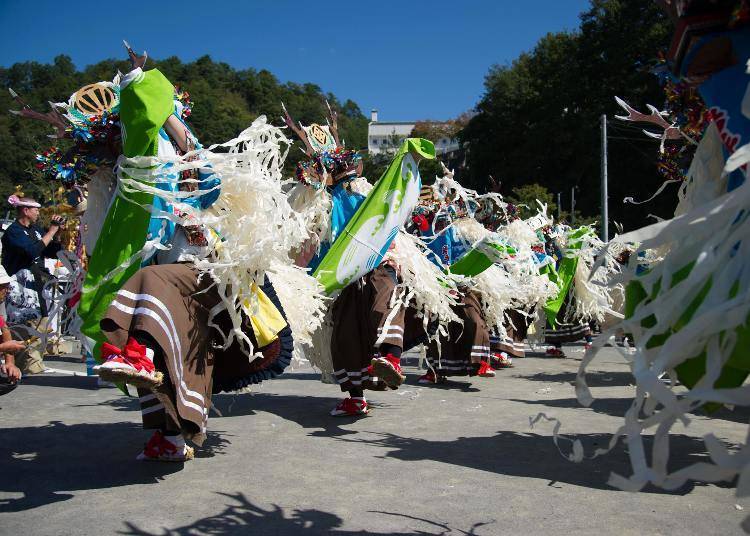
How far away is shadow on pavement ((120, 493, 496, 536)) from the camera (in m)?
3.00

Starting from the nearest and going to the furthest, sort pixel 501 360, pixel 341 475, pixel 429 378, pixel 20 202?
pixel 341 475 → pixel 20 202 → pixel 429 378 → pixel 501 360

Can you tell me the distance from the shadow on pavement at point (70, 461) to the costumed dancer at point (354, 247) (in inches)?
55.8

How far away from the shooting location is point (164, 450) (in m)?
4.17

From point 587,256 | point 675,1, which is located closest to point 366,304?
point 675,1

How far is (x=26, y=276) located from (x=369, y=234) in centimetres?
488

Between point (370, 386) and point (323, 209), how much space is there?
5.30 feet

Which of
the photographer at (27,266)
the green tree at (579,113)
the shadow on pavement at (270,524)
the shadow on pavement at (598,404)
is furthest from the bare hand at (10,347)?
the green tree at (579,113)

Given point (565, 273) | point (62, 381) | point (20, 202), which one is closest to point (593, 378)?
point (565, 273)

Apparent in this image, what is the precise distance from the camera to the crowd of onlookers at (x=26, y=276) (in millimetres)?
5840

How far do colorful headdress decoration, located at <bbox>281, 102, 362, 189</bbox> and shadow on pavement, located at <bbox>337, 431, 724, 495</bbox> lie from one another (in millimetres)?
2303

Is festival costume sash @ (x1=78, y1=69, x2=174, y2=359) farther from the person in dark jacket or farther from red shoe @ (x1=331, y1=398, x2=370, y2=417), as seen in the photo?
the person in dark jacket

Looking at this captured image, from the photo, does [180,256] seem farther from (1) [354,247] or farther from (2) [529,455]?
(2) [529,455]

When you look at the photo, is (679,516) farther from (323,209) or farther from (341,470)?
(323,209)

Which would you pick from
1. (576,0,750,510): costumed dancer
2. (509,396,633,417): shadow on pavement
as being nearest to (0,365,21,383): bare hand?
(576,0,750,510): costumed dancer
